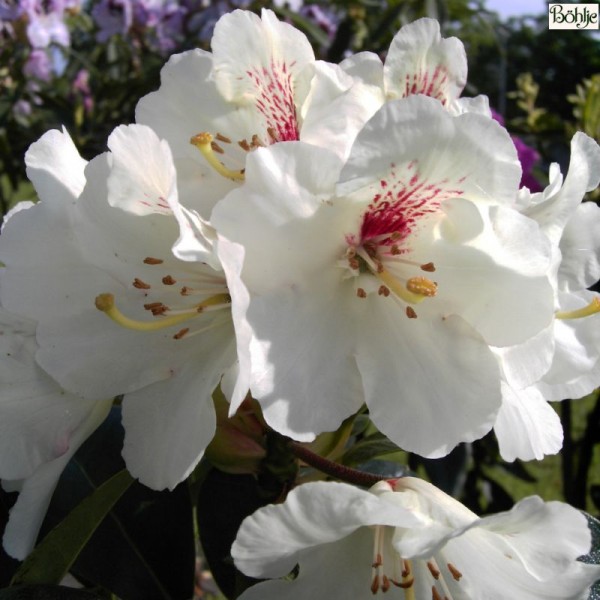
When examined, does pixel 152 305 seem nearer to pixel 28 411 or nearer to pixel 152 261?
pixel 152 261

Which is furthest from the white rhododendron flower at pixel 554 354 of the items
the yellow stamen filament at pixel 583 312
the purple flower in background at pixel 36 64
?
the purple flower in background at pixel 36 64

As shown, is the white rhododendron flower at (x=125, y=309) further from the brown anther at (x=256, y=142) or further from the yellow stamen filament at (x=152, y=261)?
the brown anther at (x=256, y=142)

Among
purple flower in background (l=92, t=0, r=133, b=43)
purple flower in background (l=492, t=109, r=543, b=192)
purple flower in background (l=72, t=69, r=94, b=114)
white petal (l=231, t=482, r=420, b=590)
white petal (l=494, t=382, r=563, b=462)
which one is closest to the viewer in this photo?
white petal (l=231, t=482, r=420, b=590)

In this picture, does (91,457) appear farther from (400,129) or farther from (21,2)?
(21,2)

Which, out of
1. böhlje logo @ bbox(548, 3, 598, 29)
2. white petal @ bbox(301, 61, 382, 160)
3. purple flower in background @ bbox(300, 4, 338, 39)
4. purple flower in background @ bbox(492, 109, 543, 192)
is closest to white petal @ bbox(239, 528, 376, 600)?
white petal @ bbox(301, 61, 382, 160)

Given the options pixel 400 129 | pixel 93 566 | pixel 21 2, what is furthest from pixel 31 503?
pixel 21 2

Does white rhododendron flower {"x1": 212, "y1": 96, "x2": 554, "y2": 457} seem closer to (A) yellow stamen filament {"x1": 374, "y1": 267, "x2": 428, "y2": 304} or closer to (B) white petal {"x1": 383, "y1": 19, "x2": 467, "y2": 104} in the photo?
(A) yellow stamen filament {"x1": 374, "y1": 267, "x2": 428, "y2": 304}
